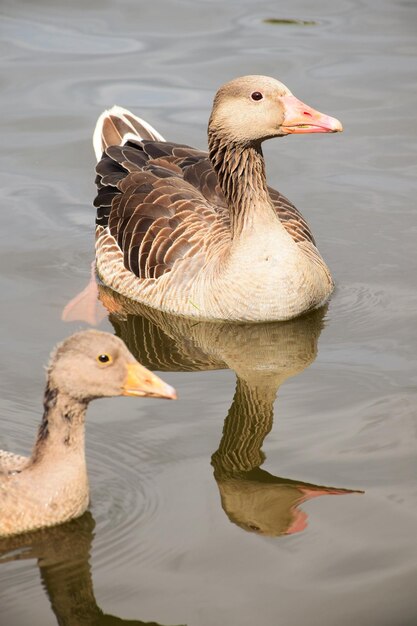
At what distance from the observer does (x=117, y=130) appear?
48.2ft

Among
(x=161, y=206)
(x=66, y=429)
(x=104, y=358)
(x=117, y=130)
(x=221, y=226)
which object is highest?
(x=117, y=130)

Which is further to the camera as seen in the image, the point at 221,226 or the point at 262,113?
the point at 221,226

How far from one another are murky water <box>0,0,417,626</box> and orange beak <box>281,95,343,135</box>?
1.82 m

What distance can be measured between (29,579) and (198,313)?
4.64m

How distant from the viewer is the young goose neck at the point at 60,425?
8242 mm

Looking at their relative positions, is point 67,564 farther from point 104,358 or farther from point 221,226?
point 221,226

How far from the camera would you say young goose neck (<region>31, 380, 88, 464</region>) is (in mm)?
8242

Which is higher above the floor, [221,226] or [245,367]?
[221,226]

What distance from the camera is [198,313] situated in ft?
40.1

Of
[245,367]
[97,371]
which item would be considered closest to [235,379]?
[245,367]

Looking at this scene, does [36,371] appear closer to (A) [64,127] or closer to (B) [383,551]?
(B) [383,551]

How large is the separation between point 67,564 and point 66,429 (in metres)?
0.86

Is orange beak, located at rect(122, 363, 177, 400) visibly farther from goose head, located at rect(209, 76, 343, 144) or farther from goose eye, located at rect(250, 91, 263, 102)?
goose eye, located at rect(250, 91, 263, 102)

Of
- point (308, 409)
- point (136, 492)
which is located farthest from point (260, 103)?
point (136, 492)
